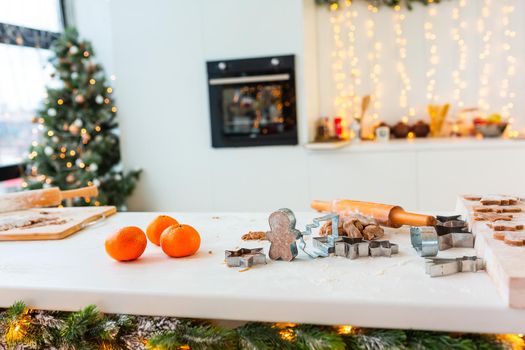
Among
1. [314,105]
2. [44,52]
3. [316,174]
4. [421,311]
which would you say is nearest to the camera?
[421,311]

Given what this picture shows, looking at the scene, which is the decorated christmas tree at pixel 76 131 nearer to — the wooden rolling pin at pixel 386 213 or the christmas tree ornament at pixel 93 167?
the christmas tree ornament at pixel 93 167

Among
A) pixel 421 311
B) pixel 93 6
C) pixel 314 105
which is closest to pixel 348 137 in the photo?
pixel 314 105

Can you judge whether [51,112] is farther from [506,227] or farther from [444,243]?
[506,227]

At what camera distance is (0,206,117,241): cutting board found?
1.46 meters

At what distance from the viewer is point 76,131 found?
3.93 m

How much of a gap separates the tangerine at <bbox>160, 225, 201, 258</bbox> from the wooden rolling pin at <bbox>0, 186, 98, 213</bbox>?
2.30 feet

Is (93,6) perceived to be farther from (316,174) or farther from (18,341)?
(18,341)

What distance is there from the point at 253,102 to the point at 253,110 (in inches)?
2.3

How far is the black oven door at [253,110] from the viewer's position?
3.52 meters

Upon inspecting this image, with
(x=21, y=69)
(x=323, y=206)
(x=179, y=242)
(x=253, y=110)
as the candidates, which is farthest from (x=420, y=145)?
(x=21, y=69)

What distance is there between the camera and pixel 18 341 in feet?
3.57

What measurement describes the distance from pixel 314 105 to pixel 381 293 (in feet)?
9.89

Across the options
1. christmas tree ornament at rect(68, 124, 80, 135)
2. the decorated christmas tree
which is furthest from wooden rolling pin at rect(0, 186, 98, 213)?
christmas tree ornament at rect(68, 124, 80, 135)

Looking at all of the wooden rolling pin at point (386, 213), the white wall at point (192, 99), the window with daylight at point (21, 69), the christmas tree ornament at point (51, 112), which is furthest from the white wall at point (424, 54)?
the wooden rolling pin at point (386, 213)
